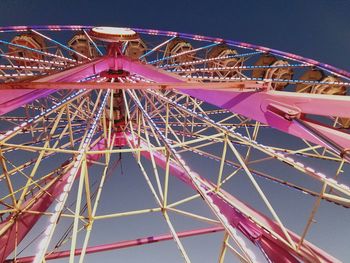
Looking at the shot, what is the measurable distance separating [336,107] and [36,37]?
13.8 metres

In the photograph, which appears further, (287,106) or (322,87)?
(322,87)

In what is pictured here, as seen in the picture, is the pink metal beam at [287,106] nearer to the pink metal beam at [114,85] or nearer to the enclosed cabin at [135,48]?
the pink metal beam at [114,85]

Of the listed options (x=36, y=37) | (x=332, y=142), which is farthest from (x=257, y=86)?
(x=36, y=37)

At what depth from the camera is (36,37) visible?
14875 mm

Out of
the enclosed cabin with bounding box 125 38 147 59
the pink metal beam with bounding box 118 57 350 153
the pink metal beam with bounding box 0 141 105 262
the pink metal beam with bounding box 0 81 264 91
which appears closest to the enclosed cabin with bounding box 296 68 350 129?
the enclosed cabin with bounding box 125 38 147 59

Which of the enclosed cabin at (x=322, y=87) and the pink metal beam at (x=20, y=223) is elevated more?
the enclosed cabin at (x=322, y=87)

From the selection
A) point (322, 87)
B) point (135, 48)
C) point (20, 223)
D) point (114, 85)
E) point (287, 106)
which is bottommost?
point (20, 223)

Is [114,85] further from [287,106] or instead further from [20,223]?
[20,223]

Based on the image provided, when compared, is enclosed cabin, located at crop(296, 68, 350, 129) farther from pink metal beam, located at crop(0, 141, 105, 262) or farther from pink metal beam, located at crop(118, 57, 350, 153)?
pink metal beam, located at crop(0, 141, 105, 262)

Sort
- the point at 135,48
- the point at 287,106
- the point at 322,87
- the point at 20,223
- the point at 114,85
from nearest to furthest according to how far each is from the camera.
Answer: the point at 114,85 < the point at 287,106 < the point at 20,223 < the point at 322,87 < the point at 135,48

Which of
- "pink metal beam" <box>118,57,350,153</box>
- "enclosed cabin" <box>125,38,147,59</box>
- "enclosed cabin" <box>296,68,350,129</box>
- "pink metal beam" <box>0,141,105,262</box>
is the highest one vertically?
"pink metal beam" <box>118,57,350,153</box>

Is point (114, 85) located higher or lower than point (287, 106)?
higher

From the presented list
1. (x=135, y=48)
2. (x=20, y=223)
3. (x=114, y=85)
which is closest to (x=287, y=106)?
(x=114, y=85)

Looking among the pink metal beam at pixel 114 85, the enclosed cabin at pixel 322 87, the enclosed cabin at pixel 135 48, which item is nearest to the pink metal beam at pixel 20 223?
the pink metal beam at pixel 114 85
